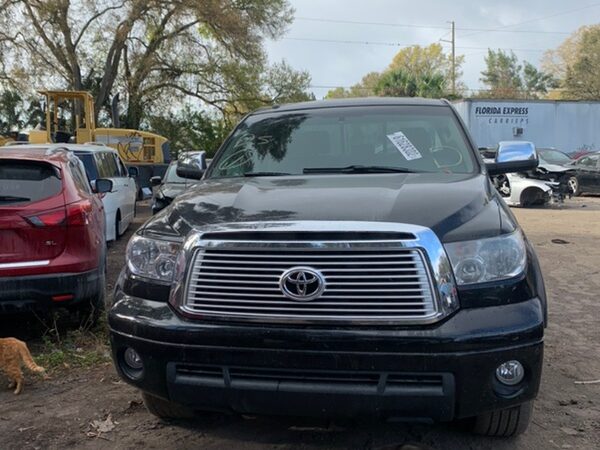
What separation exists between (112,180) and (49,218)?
4771 mm

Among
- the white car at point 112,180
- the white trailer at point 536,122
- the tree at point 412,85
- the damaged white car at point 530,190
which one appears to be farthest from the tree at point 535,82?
the white car at point 112,180

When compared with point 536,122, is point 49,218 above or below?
below

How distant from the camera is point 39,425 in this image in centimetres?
361

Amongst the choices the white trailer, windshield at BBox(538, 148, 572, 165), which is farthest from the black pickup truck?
the white trailer

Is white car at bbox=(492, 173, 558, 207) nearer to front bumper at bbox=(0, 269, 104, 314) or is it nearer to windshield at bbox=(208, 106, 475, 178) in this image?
windshield at bbox=(208, 106, 475, 178)

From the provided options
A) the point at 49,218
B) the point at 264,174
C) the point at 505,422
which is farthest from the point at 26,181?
the point at 505,422

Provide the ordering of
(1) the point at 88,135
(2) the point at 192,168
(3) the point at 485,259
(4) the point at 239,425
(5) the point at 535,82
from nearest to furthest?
(3) the point at 485,259 → (4) the point at 239,425 → (2) the point at 192,168 → (1) the point at 88,135 → (5) the point at 535,82

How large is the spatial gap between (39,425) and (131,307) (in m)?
1.23

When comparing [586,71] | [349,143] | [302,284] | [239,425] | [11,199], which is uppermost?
[586,71]

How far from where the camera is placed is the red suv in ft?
14.8

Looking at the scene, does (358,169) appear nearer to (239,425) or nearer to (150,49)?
(239,425)

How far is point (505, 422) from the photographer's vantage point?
311cm

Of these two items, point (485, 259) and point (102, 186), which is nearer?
point (485, 259)

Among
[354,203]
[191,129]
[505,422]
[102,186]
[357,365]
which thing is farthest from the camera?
[191,129]
